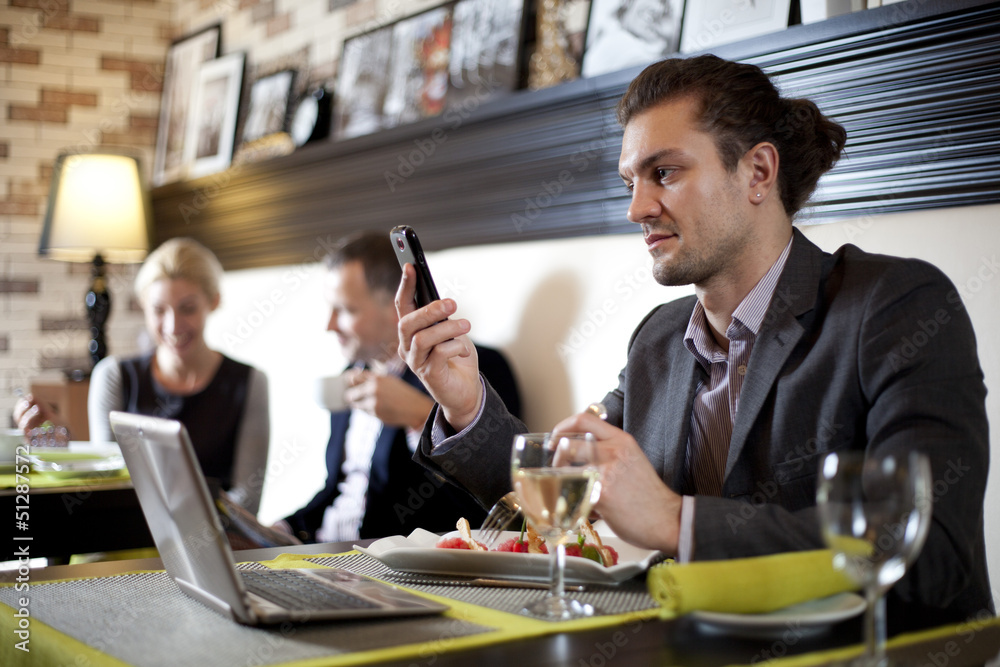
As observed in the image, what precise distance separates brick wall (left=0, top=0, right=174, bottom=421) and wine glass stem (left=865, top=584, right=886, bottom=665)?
4.06 m

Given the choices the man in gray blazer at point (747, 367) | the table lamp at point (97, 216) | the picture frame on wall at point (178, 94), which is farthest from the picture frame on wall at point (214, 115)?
the man in gray blazer at point (747, 367)

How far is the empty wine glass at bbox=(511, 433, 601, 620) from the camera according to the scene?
2.81 ft

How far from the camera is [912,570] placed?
99 centimetres

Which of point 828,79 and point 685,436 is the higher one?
point 828,79

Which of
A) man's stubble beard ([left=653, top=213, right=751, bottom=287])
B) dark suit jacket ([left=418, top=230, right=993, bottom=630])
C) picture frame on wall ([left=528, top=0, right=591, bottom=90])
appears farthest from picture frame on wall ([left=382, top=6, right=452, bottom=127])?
dark suit jacket ([left=418, top=230, right=993, bottom=630])

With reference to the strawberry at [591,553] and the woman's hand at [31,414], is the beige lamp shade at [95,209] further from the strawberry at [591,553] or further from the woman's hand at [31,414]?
the strawberry at [591,553]

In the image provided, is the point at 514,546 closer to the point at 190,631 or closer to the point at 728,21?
the point at 190,631

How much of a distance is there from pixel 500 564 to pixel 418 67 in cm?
225

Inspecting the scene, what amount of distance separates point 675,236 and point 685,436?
30cm

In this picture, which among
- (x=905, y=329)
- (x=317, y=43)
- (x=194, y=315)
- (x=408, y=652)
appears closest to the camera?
(x=408, y=652)

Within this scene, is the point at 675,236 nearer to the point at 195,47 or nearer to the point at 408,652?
the point at 408,652

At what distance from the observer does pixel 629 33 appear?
2.21 m

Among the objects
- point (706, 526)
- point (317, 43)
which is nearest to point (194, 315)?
point (317, 43)

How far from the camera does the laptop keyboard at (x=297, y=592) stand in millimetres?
854
